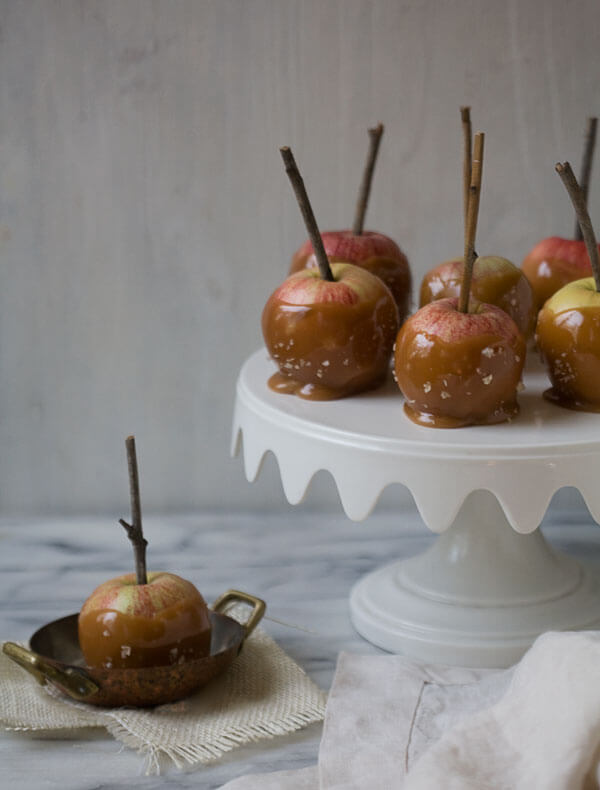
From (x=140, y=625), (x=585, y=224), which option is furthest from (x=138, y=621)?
(x=585, y=224)

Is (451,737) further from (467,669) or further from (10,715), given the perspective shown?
(10,715)

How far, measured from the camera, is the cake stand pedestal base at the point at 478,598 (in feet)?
2.45

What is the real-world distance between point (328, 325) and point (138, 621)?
22cm

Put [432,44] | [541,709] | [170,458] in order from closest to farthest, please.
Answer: [541,709] < [432,44] < [170,458]

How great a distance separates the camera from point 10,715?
2.19 feet

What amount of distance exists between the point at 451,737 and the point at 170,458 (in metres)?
0.53

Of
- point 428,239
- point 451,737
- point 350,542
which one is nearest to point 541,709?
point 451,737

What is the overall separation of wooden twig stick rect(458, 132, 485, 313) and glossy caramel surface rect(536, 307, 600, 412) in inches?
2.4

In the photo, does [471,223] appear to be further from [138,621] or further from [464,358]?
[138,621]

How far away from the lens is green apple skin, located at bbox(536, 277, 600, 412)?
0.67 meters

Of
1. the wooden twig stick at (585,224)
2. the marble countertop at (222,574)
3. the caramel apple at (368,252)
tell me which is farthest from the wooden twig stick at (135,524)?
the wooden twig stick at (585,224)

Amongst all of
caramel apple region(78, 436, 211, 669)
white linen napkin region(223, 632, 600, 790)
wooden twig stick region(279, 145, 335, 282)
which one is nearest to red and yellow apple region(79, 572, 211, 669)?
caramel apple region(78, 436, 211, 669)

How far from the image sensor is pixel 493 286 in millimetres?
740

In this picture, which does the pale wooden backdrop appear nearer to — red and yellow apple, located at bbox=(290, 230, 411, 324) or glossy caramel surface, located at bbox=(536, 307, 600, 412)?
red and yellow apple, located at bbox=(290, 230, 411, 324)
